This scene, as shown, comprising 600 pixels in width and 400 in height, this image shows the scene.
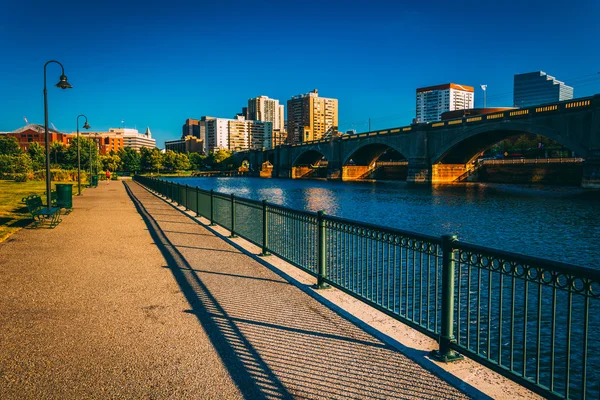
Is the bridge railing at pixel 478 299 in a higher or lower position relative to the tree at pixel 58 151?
lower

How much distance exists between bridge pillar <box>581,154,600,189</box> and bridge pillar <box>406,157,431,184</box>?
26.6 m

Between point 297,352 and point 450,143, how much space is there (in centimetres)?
6873

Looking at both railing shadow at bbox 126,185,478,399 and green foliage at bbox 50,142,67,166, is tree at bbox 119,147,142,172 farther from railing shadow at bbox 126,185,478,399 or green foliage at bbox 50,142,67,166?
railing shadow at bbox 126,185,478,399

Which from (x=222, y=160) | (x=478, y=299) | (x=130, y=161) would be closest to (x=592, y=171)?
(x=478, y=299)

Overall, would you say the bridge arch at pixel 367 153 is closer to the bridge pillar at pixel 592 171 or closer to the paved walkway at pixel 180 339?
the bridge pillar at pixel 592 171

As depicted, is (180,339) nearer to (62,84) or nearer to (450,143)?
(62,84)

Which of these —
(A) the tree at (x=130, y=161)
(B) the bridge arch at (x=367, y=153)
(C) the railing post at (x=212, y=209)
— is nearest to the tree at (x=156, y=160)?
(A) the tree at (x=130, y=161)

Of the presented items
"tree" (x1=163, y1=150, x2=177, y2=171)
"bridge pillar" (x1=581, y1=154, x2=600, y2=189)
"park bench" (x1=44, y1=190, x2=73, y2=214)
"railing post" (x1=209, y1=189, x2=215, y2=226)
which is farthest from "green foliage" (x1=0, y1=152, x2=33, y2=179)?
"tree" (x1=163, y1=150, x2=177, y2=171)

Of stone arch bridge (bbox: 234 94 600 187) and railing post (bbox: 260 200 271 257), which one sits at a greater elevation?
stone arch bridge (bbox: 234 94 600 187)

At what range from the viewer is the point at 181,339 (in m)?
5.16

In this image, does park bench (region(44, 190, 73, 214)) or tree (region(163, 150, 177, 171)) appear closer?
park bench (region(44, 190, 73, 214))

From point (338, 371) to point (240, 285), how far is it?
3.53m

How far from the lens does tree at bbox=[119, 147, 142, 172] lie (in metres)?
159

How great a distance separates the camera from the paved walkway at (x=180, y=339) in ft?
13.3
